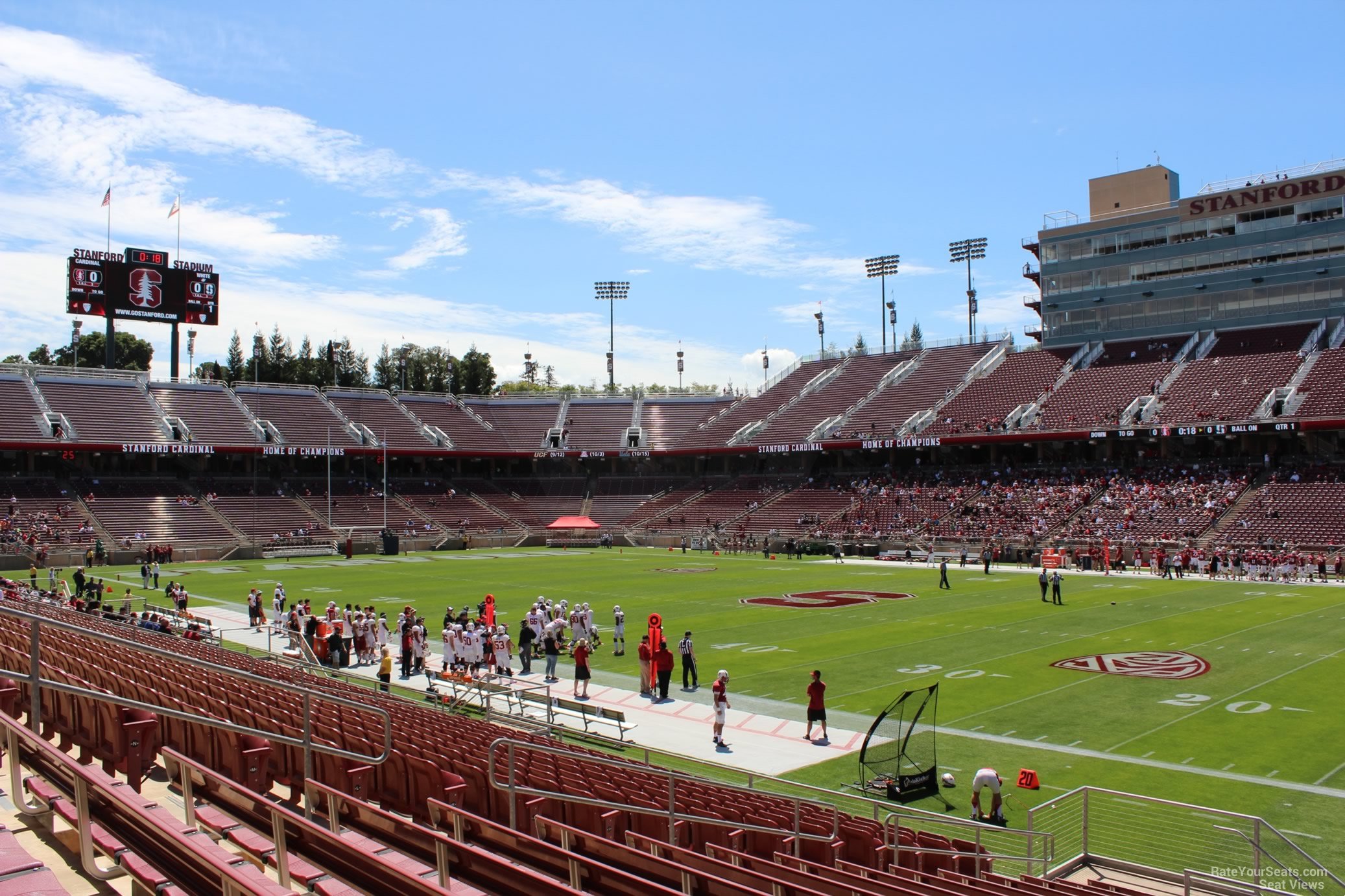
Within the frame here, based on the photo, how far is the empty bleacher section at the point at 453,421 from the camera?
79000 millimetres

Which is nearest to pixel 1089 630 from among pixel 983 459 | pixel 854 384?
pixel 983 459

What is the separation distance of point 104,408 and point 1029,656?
199 ft

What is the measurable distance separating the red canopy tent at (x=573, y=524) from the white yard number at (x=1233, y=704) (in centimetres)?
4883

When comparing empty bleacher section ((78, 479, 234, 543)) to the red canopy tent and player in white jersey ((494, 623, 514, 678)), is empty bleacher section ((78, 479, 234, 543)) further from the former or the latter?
player in white jersey ((494, 623, 514, 678))

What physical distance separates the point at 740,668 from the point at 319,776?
14.8m

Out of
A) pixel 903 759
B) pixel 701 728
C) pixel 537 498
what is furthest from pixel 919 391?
pixel 903 759

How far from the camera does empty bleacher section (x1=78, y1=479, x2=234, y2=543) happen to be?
187ft

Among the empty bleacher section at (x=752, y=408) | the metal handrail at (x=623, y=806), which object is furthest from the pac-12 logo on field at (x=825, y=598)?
the empty bleacher section at (x=752, y=408)

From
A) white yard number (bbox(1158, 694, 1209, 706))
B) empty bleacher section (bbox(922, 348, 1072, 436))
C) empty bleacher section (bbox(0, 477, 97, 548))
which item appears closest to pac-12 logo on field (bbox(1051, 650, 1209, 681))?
white yard number (bbox(1158, 694, 1209, 706))

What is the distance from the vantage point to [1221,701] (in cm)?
1931

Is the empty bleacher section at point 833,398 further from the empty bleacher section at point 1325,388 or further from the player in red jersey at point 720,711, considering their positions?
the player in red jersey at point 720,711

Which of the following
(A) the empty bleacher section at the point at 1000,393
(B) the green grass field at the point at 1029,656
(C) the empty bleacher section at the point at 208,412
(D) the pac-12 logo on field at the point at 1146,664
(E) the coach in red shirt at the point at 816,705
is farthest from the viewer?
(C) the empty bleacher section at the point at 208,412

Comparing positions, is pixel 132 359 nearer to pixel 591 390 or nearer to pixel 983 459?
pixel 591 390

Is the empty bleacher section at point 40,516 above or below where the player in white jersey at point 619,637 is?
above
